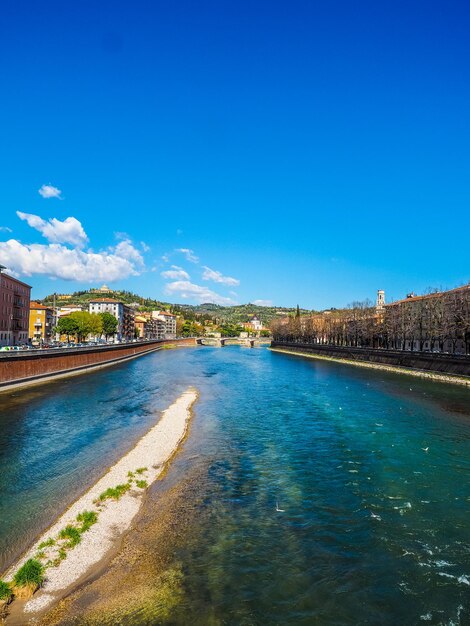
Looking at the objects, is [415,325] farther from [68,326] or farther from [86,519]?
[86,519]

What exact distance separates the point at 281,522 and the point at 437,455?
40.6ft

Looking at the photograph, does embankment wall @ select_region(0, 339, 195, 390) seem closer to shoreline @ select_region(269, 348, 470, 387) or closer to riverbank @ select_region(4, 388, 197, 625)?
riverbank @ select_region(4, 388, 197, 625)

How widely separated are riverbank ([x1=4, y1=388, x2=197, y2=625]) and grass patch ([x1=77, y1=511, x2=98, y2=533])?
0.04 metres

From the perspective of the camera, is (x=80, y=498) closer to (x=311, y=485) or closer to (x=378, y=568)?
(x=311, y=485)

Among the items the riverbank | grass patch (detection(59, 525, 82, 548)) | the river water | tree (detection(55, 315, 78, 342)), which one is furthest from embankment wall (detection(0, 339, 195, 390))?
grass patch (detection(59, 525, 82, 548))

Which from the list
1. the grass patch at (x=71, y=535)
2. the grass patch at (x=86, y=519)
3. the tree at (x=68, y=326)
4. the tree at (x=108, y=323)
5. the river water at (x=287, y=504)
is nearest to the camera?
the river water at (x=287, y=504)

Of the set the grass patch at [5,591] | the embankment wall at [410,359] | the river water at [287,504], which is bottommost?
the river water at [287,504]

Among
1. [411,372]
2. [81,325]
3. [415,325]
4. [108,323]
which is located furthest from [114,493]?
[108,323]

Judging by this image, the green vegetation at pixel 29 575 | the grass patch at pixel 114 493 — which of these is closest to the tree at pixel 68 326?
the grass patch at pixel 114 493

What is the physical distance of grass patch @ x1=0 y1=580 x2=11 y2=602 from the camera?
9609 millimetres

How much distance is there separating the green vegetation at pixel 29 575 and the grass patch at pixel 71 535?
1.35m

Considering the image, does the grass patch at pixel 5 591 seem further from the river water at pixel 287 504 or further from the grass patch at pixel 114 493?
the grass patch at pixel 114 493

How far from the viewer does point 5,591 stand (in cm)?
973

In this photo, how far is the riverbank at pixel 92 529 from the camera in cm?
1008
